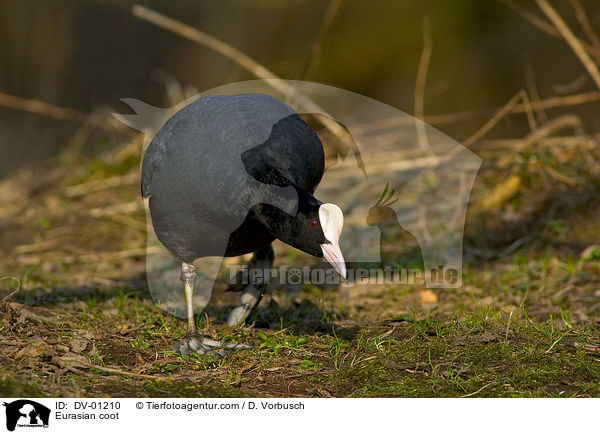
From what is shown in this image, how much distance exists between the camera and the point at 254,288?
193 inches

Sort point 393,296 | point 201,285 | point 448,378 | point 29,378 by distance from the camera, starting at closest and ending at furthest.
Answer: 1. point 29,378
2. point 448,378
3. point 393,296
4. point 201,285

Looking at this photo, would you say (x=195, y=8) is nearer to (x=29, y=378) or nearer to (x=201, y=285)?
(x=201, y=285)

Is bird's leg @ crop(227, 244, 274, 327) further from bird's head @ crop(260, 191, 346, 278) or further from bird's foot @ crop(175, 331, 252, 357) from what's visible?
bird's head @ crop(260, 191, 346, 278)

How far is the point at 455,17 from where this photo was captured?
11.9 metres

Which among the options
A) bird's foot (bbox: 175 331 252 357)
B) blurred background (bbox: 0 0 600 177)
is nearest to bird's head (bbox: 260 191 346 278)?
bird's foot (bbox: 175 331 252 357)

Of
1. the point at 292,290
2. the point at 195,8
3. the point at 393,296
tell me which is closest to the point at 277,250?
the point at 292,290

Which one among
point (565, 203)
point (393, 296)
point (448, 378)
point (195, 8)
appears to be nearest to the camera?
point (448, 378)

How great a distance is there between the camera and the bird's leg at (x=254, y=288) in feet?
15.8

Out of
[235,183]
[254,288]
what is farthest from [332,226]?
[254,288]

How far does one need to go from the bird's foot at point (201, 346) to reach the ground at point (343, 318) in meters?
0.07

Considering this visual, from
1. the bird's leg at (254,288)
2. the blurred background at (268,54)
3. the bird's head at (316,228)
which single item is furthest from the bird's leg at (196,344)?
the blurred background at (268,54)

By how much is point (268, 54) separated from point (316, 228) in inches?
374

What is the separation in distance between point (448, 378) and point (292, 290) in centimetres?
225
